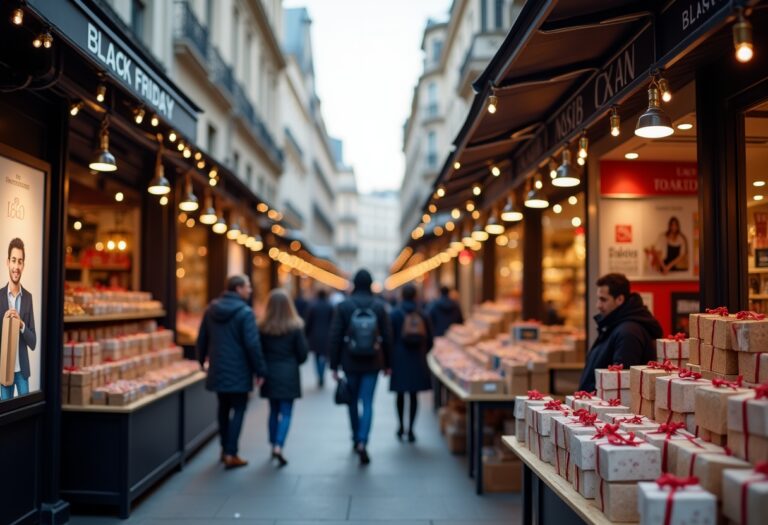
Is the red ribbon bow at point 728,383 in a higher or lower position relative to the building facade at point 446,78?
lower

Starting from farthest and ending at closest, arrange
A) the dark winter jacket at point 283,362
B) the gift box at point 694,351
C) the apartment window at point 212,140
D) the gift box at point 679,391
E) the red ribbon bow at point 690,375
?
the apartment window at point 212,140 → the dark winter jacket at point 283,362 → the gift box at point 694,351 → the red ribbon bow at point 690,375 → the gift box at point 679,391

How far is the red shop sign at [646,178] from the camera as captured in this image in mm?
7957

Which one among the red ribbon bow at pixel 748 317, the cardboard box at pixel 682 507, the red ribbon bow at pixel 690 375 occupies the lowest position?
the cardboard box at pixel 682 507

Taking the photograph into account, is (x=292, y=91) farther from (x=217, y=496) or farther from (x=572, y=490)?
(x=572, y=490)

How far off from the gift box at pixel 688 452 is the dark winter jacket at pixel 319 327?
481 inches

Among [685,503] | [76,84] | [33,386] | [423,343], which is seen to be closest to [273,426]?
[423,343]

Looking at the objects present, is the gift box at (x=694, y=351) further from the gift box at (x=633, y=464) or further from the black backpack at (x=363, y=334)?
the black backpack at (x=363, y=334)

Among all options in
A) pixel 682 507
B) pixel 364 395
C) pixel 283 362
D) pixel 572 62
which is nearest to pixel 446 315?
pixel 364 395

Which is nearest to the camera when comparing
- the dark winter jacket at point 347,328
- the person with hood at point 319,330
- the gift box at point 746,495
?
the gift box at point 746,495

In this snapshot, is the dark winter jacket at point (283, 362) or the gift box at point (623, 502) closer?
the gift box at point (623, 502)

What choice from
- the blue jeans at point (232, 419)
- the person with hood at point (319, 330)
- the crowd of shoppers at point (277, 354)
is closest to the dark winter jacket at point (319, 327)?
the person with hood at point (319, 330)

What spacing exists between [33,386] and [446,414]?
5.58 metres

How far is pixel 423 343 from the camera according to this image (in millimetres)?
9992

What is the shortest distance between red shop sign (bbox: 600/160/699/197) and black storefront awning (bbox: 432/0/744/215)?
0.75 meters
